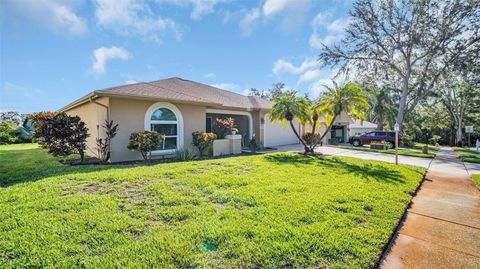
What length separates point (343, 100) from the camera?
1220cm

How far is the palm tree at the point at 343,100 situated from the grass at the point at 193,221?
6534 mm

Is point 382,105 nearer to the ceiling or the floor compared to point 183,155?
nearer to the ceiling

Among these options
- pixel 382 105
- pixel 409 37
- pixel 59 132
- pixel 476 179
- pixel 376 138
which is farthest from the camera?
pixel 382 105

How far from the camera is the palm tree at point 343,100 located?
1203 cm

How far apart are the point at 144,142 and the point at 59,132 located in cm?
345

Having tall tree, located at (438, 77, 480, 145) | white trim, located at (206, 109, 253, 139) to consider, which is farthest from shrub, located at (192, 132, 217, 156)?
tall tree, located at (438, 77, 480, 145)

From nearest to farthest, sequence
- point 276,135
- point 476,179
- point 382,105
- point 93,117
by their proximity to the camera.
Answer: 1. point 476,179
2. point 93,117
3. point 276,135
4. point 382,105

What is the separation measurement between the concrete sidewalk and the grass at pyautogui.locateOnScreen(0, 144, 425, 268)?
9.0 inches

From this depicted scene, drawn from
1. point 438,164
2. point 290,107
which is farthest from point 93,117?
point 438,164

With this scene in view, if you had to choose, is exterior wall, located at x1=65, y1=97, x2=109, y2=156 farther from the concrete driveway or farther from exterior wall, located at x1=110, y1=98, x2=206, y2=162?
the concrete driveway

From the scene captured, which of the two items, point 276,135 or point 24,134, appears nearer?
point 276,135

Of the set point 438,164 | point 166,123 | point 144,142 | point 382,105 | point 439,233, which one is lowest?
point 439,233

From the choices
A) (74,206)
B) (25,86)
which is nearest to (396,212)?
(74,206)

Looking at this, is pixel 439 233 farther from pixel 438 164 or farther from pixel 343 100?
pixel 438 164
